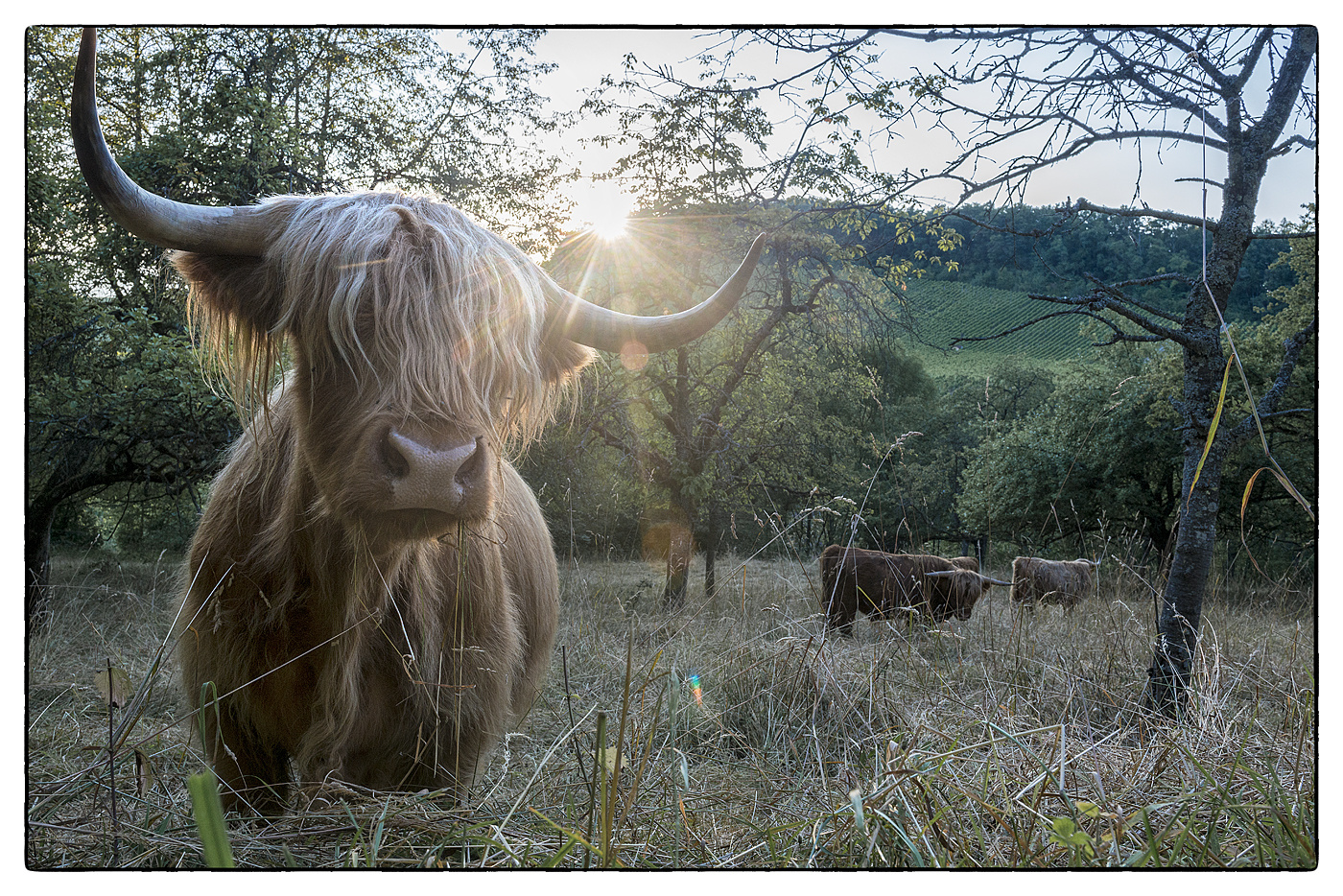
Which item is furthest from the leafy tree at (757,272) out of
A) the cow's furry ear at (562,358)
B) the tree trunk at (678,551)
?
the cow's furry ear at (562,358)

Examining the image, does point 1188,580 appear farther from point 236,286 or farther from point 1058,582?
point 236,286

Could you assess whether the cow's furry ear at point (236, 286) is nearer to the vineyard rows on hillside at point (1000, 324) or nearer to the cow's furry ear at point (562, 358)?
the cow's furry ear at point (562, 358)

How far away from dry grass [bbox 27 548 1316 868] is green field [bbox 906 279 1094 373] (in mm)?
1162

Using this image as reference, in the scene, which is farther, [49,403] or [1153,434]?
[1153,434]

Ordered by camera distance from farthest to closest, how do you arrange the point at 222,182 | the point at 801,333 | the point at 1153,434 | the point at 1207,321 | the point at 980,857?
1. the point at 801,333
2. the point at 1153,434
3. the point at 222,182
4. the point at 1207,321
5. the point at 980,857

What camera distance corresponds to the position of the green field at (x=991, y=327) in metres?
2.87

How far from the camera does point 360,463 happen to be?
1.47 m

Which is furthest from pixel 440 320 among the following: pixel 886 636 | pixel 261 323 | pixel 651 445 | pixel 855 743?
pixel 651 445

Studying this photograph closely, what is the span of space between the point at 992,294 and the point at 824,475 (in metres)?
5.35

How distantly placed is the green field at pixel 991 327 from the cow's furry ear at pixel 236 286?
2300 mm

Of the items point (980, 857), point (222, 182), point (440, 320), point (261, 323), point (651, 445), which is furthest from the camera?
point (651, 445)

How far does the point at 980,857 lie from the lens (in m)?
1.46

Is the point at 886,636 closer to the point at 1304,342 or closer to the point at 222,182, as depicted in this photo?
the point at 1304,342

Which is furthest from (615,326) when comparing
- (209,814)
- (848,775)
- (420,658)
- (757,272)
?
(757,272)
